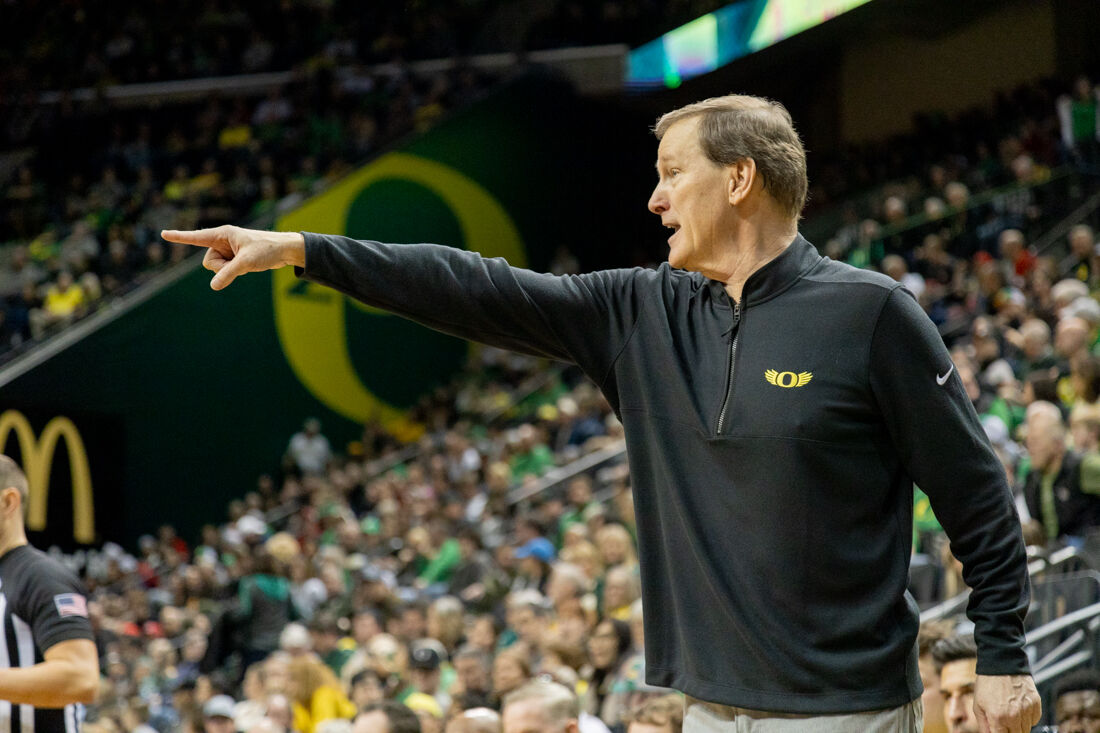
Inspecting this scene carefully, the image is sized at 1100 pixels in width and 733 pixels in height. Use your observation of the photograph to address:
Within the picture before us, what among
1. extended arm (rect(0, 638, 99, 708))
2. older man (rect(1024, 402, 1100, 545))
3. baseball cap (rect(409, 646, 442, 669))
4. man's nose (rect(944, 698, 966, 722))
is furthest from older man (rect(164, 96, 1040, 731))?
baseball cap (rect(409, 646, 442, 669))

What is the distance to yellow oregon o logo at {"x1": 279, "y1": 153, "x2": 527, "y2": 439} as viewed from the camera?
1622cm

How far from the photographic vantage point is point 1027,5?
15469 mm

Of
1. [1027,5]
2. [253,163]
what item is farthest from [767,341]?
[253,163]

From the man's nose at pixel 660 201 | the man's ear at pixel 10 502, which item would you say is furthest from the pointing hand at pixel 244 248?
the man's ear at pixel 10 502

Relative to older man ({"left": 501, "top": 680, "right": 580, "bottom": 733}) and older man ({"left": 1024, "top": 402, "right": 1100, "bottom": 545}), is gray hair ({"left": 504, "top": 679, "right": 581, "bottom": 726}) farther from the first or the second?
older man ({"left": 1024, "top": 402, "right": 1100, "bottom": 545})

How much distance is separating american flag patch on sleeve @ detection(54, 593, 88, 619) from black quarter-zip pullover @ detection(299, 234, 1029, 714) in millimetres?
1307

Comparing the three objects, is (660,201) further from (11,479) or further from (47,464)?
(47,464)

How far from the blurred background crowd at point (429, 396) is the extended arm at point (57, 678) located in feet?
6.73

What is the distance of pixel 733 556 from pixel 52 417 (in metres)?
14.0

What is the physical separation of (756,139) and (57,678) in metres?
1.87

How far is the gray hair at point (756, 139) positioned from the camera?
1997 millimetres

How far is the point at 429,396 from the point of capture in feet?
55.8

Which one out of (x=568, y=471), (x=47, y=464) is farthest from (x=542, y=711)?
(x=47, y=464)

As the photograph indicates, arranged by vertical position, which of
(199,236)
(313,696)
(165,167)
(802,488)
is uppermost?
(165,167)
